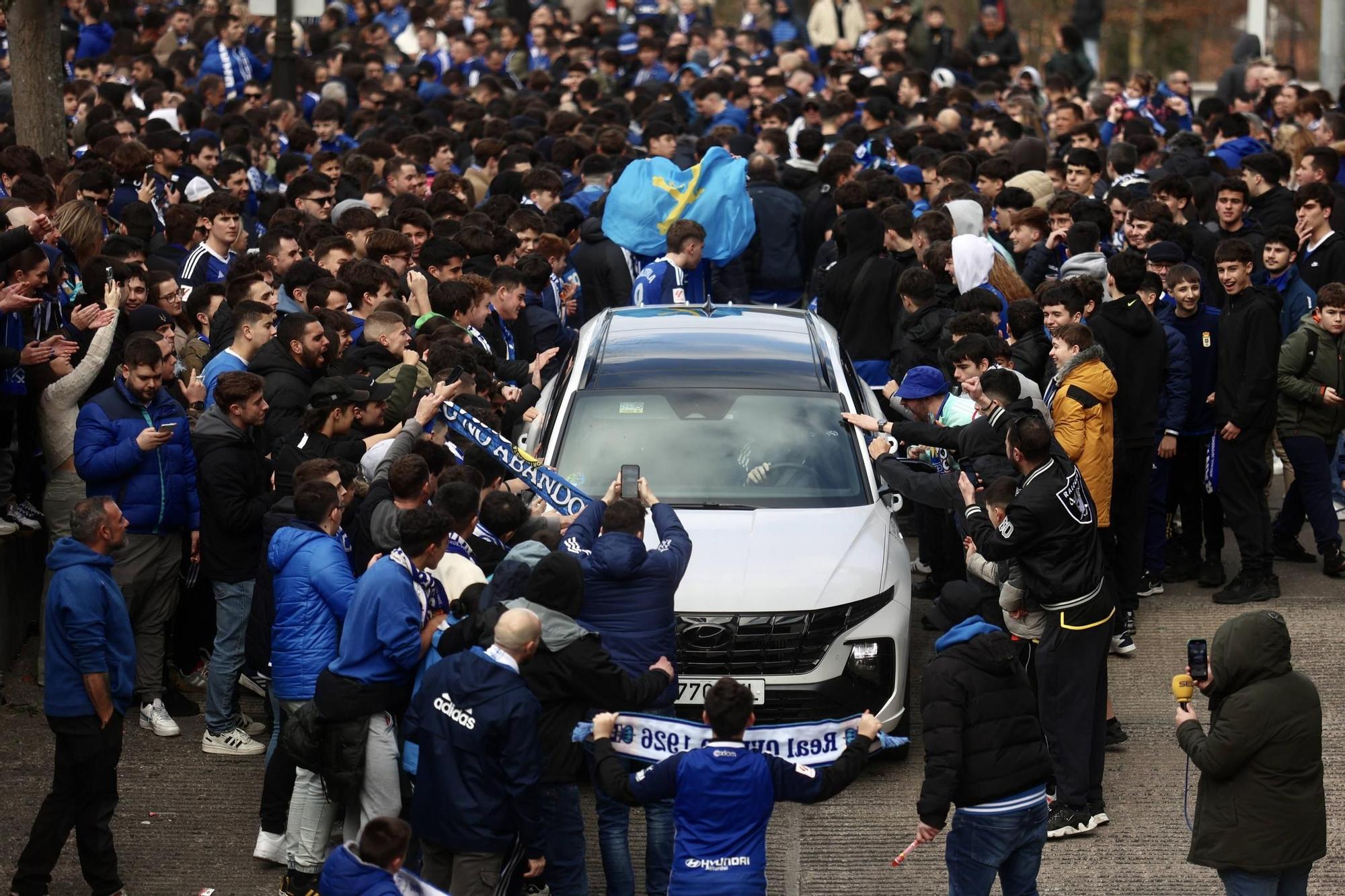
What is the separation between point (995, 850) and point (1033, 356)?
4.24 m

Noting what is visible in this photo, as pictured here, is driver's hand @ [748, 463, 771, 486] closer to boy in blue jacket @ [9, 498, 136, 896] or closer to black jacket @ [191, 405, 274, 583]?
black jacket @ [191, 405, 274, 583]

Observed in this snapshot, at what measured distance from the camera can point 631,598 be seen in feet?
22.2

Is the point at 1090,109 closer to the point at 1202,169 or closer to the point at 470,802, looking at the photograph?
the point at 1202,169

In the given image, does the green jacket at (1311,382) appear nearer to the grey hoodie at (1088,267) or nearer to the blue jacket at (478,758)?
the grey hoodie at (1088,267)

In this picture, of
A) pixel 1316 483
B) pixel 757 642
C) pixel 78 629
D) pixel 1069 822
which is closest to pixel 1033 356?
pixel 1316 483

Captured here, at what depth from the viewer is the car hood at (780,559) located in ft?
26.2

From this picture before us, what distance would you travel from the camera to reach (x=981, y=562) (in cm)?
806

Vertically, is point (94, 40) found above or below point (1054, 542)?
above

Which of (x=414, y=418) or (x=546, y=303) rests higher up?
(x=414, y=418)

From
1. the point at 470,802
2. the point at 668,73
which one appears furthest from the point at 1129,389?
the point at 668,73

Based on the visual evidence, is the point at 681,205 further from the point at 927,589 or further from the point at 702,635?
the point at 702,635

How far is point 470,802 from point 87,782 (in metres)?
1.76

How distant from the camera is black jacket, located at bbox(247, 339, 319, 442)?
29.0ft

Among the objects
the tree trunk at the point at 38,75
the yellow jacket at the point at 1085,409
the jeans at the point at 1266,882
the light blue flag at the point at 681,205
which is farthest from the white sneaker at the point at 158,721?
the tree trunk at the point at 38,75
